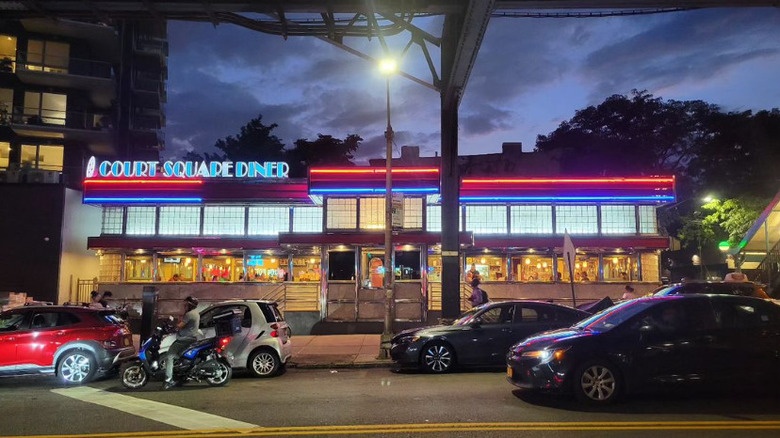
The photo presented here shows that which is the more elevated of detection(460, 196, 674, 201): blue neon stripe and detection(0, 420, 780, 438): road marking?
detection(460, 196, 674, 201): blue neon stripe

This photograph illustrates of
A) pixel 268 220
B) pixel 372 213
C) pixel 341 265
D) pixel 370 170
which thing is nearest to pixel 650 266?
pixel 372 213

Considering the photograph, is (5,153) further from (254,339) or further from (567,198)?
(567,198)

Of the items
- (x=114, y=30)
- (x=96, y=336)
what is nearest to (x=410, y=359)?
(x=96, y=336)

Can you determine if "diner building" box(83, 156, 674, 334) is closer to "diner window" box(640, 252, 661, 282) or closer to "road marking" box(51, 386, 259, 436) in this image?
"diner window" box(640, 252, 661, 282)

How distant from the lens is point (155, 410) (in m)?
8.41

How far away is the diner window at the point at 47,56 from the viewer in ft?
113

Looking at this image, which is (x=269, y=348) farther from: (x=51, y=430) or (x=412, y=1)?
(x=412, y=1)

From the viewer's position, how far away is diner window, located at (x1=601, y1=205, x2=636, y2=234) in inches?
839

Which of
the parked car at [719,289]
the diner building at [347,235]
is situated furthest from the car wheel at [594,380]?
the diner building at [347,235]

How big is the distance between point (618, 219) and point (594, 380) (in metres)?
14.6

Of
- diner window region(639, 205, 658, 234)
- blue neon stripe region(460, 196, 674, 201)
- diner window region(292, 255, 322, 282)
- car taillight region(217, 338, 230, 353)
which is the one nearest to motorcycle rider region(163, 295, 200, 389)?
car taillight region(217, 338, 230, 353)

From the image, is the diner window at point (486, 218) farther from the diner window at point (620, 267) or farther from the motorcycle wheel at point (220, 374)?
the motorcycle wheel at point (220, 374)

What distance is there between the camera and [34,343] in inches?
436

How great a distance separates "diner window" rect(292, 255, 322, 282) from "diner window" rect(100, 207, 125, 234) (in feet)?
23.0
